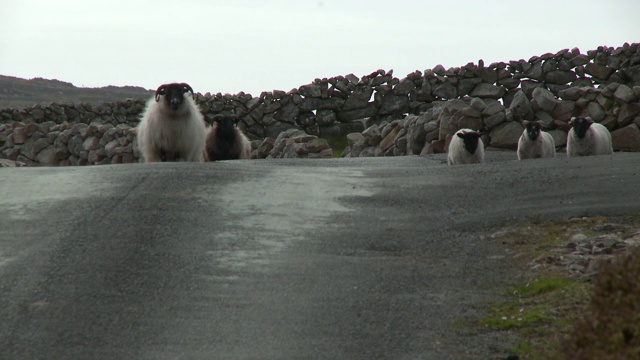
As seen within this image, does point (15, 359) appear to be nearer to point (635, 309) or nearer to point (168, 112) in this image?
point (635, 309)

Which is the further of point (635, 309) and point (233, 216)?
point (233, 216)

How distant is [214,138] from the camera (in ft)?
71.5

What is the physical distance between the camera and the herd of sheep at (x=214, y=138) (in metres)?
17.5

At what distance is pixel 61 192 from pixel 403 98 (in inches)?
783

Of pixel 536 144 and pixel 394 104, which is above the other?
Answer: pixel 394 104

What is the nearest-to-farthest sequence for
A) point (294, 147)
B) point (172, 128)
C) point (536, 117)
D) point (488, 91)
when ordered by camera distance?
point (172, 128), point (536, 117), point (294, 147), point (488, 91)

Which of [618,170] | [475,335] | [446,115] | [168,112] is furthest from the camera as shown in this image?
[446,115]

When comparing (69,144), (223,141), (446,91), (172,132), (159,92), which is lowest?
(69,144)

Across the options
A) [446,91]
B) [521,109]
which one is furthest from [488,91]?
[521,109]

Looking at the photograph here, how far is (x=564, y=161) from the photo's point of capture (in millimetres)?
15344

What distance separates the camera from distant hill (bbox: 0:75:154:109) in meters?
70.5

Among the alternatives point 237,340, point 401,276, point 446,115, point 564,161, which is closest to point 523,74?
point 446,115

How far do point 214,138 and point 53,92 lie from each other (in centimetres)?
5972

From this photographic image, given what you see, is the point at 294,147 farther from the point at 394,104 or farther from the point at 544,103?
the point at 394,104
